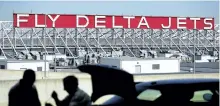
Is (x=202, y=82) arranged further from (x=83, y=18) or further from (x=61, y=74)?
(x=83, y=18)

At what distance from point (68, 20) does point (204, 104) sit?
152 ft

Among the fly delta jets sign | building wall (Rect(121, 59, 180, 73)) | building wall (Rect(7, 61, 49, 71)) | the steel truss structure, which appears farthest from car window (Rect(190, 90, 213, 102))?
the fly delta jets sign

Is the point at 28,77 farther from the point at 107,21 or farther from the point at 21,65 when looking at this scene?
the point at 107,21

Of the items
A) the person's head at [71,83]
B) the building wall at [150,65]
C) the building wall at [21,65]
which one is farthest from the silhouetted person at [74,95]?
the building wall at [150,65]

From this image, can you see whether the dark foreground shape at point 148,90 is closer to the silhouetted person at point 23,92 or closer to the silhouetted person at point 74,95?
the silhouetted person at point 74,95

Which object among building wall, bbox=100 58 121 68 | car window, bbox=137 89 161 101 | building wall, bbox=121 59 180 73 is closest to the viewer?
car window, bbox=137 89 161 101

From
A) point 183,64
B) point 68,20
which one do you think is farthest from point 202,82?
point 68,20

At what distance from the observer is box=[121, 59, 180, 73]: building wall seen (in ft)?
122

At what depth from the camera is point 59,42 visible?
58.7 metres

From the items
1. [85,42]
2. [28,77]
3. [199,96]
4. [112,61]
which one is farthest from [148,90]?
[85,42]

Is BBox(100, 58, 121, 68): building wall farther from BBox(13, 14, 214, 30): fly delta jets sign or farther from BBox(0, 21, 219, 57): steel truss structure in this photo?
BBox(13, 14, 214, 30): fly delta jets sign

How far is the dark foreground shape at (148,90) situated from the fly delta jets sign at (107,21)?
139 feet

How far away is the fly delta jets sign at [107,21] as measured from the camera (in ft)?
162

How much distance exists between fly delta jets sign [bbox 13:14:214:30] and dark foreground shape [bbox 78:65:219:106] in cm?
4235
